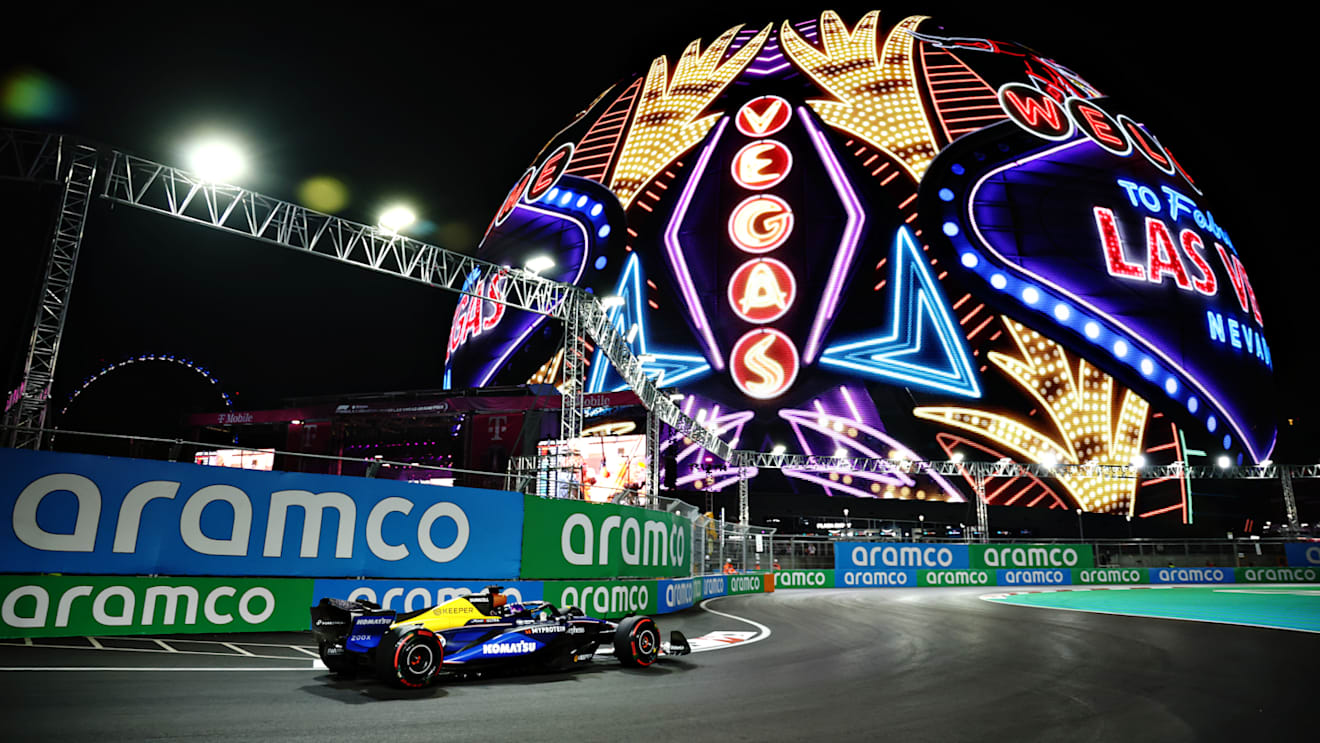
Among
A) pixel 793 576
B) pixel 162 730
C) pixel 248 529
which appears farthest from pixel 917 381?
pixel 162 730

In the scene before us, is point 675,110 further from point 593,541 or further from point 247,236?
point 593,541

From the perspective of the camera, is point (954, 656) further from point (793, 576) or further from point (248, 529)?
point (793, 576)

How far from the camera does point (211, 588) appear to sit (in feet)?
36.0

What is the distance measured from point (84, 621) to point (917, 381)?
48137mm

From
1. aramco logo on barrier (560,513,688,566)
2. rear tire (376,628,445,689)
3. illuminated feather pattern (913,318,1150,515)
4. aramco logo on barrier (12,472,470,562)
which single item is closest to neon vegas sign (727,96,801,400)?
illuminated feather pattern (913,318,1150,515)

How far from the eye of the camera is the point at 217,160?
20.8 metres

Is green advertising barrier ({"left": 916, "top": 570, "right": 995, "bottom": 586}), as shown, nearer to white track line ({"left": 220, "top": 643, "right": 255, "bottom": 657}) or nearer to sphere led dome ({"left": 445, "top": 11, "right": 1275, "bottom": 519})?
sphere led dome ({"left": 445, "top": 11, "right": 1275, "bottom": 519})

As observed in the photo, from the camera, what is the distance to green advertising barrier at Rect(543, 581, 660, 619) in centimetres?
1408

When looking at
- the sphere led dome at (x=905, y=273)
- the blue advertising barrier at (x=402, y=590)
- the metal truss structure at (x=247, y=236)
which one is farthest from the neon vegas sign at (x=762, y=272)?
the blue advertising barrier at (x=402, y=590)

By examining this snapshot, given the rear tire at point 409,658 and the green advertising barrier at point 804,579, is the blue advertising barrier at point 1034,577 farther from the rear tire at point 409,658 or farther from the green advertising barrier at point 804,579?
the rear tire at point 409,658

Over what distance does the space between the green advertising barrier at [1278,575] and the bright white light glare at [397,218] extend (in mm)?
39555

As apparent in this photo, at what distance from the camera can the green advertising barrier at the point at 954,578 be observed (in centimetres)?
3369

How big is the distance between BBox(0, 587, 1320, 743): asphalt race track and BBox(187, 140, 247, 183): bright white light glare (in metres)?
14.7

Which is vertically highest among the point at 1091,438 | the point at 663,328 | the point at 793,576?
the point at 663,328
